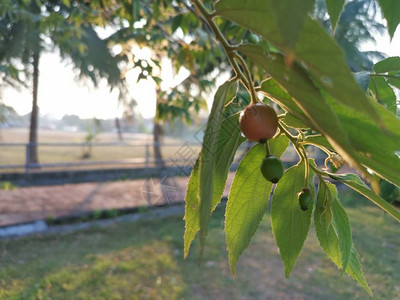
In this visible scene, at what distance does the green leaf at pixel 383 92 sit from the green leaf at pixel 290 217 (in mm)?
133

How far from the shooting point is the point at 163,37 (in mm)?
1781

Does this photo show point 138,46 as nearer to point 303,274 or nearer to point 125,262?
point 125,262

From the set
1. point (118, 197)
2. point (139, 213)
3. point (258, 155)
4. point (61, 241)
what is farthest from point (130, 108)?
point (258, 155)

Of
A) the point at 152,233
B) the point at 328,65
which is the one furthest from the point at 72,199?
the point at 328,65

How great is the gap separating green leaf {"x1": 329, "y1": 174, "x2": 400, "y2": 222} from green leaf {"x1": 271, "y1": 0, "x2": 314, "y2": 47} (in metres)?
0.26

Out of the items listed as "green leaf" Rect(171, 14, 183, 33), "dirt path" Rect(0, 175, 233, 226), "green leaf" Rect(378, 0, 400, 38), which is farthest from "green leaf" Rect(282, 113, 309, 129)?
"dirt path" Rect(0, 175, 233, 226)

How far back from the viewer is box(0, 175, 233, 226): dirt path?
362cm

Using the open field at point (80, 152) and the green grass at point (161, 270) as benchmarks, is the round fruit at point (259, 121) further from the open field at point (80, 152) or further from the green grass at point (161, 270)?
the open field at point (80, 152)

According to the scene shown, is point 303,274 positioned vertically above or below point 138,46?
below

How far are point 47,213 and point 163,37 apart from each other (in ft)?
8.87

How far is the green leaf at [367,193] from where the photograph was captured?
33 cm

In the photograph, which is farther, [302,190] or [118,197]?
[118,197]

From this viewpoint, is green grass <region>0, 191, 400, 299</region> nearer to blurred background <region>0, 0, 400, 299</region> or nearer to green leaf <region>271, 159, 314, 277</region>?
blurred background <region>0, 0, 400, 299</region>

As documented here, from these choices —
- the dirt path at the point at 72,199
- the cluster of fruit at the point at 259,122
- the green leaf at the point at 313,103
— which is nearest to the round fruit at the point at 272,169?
the cluster of fruit at the point at 259,122
